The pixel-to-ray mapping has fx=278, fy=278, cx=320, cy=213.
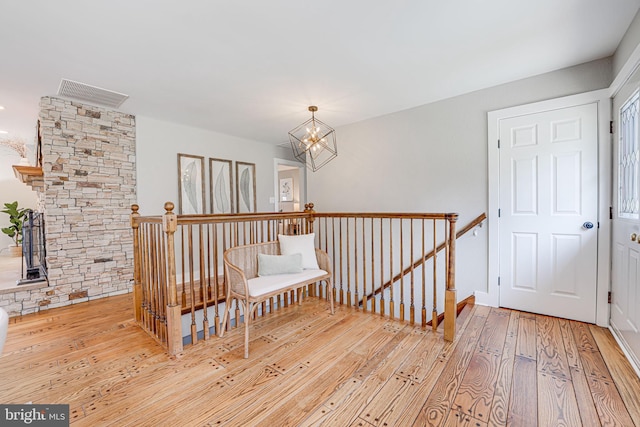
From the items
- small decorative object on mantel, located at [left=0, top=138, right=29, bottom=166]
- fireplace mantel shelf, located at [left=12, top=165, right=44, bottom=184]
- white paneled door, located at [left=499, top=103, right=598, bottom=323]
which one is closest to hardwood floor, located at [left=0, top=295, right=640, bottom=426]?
white paneled door, located at [left=499, top=103, right=598, bottom=323]

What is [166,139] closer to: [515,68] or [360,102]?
[360,102]

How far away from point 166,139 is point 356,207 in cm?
298

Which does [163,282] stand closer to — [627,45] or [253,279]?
[253,279]

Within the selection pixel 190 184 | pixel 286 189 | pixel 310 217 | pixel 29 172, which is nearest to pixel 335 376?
pixel 310 217

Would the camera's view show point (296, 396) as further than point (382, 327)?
No

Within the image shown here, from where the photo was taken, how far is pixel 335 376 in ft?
5.92

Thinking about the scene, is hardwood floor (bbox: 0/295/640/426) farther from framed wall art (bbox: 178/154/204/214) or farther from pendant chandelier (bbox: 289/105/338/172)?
pendant chandelier (bbox: 289/105/338/172)

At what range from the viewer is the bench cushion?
87.5 inches

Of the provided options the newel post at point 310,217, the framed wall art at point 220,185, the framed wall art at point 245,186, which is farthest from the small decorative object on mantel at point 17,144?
the newel post at point 310,217

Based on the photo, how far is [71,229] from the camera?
10.7 ft

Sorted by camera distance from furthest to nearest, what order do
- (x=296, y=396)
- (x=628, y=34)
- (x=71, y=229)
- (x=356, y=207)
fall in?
(x=356, y=207) < (x=71, y=229) < (x=628, y=34) < (x=296, y=396)

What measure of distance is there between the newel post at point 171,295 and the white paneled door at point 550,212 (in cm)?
314

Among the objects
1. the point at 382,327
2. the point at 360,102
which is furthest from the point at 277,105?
the point at 382,327

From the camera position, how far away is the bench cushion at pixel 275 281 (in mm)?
2224
